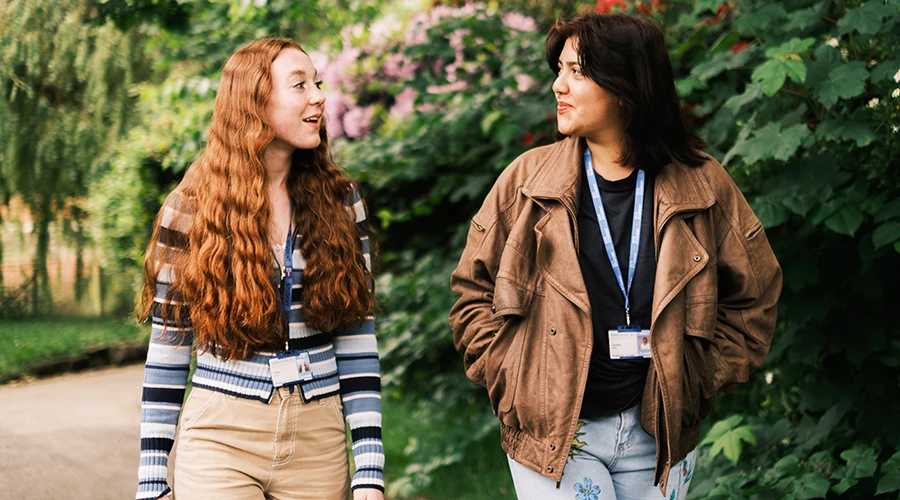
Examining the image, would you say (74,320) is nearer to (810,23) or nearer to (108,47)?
(108,47)

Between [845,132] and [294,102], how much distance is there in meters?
1.89

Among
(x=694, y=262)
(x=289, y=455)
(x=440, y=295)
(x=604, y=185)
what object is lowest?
(x=440, y=295)

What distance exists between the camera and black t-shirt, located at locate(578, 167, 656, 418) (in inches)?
83.4

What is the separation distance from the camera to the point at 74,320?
5523 mm

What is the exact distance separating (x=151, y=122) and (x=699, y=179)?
5591 millimetres

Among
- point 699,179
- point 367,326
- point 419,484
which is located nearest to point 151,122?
point 419,484

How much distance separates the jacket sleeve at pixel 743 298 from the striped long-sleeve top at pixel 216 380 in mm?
891

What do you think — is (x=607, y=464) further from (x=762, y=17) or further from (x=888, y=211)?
(x=762, y=17)

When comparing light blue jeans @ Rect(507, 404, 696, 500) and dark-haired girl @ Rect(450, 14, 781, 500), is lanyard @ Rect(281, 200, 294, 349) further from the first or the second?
light blue jeans @ Rect(507, 404, 696, 500)

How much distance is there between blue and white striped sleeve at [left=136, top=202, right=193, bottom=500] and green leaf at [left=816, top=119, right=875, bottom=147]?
2.14 meters

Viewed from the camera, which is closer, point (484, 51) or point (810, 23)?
point (810, 23)

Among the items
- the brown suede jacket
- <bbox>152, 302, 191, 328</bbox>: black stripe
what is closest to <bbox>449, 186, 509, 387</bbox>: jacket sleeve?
the brown suede jacket

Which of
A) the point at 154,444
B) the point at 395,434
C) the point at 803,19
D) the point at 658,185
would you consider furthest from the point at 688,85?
the point at 395,434

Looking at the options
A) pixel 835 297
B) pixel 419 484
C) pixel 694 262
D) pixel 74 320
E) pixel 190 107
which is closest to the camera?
pixel 694 262
